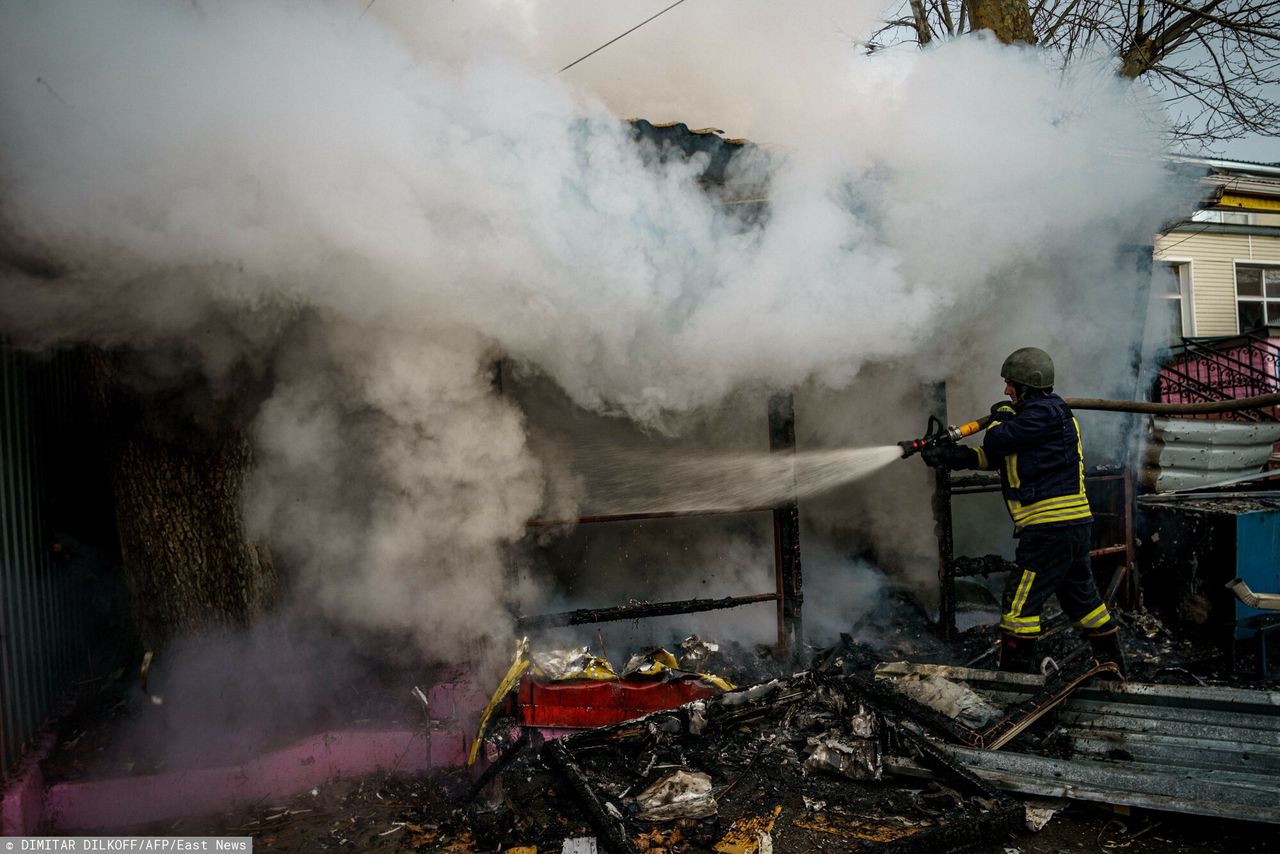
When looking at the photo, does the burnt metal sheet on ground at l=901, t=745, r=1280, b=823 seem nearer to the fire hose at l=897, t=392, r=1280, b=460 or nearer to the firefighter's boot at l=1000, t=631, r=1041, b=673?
the firefighter's boot at l=1000, t=631, r=1041, b=673

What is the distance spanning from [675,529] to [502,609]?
1.69 m

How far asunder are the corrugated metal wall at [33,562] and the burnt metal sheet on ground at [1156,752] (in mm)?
4738

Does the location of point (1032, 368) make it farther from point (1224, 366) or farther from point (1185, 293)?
point (1185, 293)

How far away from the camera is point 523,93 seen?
397cm

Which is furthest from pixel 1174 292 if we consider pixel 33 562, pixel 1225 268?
pixel 33 562

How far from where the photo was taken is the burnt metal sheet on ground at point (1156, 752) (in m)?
3.23

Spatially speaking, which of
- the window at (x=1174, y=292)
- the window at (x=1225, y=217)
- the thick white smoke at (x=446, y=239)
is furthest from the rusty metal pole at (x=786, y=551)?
the window at (x=1225, y=217)

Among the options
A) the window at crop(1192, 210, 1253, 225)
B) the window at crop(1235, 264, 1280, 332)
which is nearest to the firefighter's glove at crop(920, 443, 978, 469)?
the window at crop(1192, 210, 1253, 225)

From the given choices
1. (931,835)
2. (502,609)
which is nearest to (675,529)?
(502,609)

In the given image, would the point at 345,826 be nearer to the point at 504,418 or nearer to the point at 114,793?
the point at 114,793

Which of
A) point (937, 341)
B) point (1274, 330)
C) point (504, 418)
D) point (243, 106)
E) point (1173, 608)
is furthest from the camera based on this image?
point (1274, 330)

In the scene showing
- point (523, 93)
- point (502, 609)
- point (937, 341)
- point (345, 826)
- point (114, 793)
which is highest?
point (523, 93)

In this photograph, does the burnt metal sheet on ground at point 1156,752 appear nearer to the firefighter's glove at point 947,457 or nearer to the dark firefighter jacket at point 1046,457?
the dark firefighter jacket at point 1046,457

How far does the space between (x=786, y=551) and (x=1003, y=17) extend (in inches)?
→ 262
